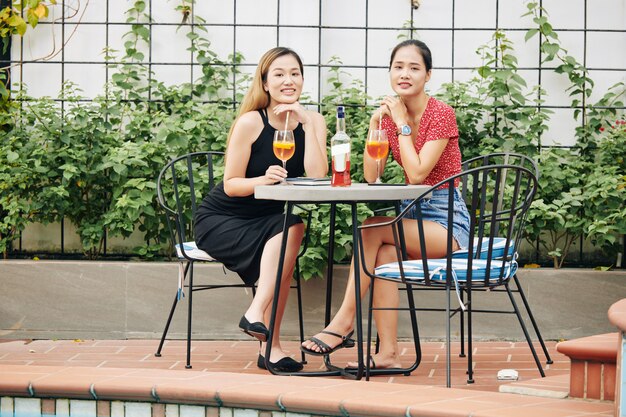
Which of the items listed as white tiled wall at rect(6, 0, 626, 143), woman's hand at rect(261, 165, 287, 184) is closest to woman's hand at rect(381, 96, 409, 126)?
woman's hand at rect(261, 165, 287, 184)

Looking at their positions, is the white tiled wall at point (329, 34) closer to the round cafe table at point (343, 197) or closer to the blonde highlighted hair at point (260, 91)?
the blonde highlighted hair at point (260, 91)

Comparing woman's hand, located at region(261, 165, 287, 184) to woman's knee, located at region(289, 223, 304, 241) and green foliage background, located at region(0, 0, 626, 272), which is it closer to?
woman's knee, located at region(289, 223, 304, 241)

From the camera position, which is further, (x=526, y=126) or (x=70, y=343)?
(x=526, y=126)

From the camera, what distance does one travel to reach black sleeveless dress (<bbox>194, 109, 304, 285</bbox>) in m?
4.10

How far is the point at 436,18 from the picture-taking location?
18.6 feet

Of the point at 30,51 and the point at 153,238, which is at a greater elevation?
the point at 30,51

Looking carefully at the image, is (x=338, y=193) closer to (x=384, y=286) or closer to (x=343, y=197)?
(x=343, y=197)

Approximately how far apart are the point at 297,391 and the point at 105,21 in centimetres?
322

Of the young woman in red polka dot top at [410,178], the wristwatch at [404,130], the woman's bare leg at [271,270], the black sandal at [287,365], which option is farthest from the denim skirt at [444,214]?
the black sandal at [287,365]

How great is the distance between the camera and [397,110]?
4.07m

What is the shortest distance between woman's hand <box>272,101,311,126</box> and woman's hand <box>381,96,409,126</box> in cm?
35

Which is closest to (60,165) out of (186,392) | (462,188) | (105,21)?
(105,21)

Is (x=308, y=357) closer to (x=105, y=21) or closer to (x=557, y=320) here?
(x=557, y=320)

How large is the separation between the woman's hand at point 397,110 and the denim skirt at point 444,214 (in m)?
0.31
